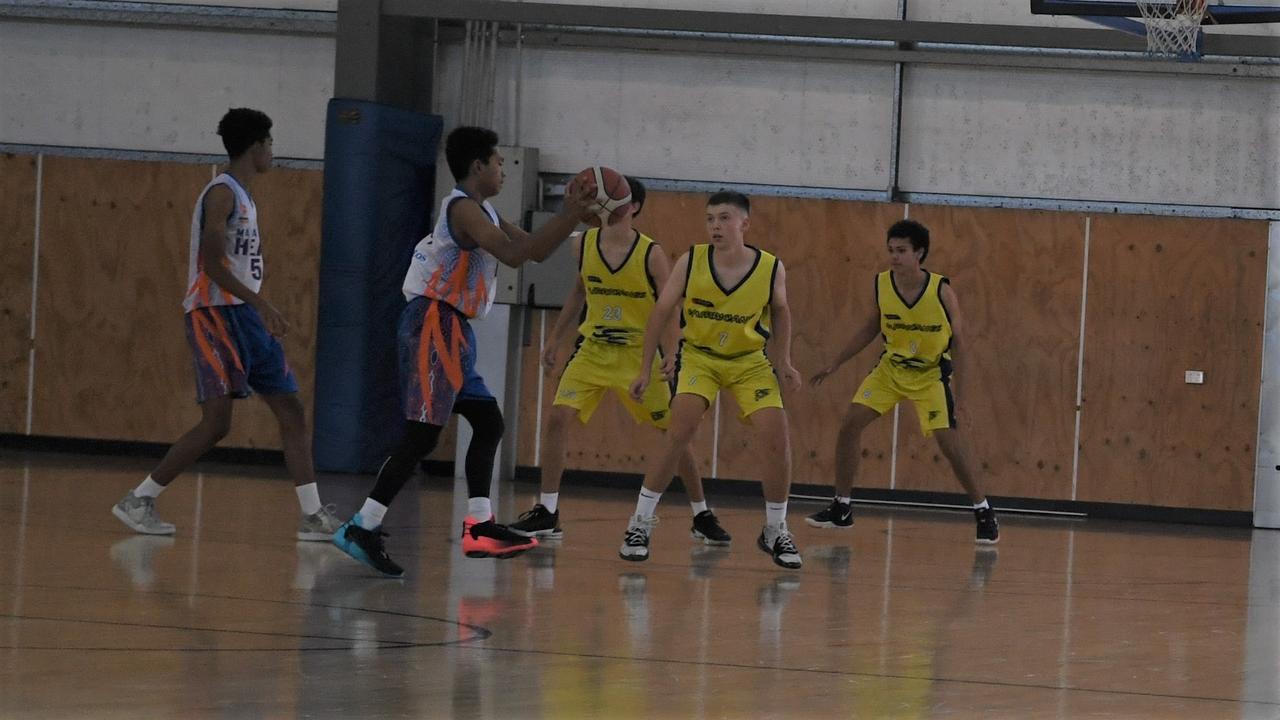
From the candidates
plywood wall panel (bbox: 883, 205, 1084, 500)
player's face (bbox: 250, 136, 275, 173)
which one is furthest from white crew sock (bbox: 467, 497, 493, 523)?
plywood wall panel (bbox: 883, 205, 1084, 500)

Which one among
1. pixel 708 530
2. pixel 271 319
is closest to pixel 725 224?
pixel 708 530

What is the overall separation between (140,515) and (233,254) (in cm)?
131

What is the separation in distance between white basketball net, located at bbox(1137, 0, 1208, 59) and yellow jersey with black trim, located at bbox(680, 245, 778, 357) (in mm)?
3451

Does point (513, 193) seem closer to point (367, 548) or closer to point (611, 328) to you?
point (611, 328)

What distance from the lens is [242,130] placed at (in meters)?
7.81

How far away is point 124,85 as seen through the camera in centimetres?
1346

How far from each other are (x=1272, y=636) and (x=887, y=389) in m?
3.78

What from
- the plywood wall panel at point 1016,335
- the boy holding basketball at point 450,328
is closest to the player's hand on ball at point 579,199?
the boy holding basketball at point 450,328

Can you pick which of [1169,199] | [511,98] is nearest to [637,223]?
[511,98]

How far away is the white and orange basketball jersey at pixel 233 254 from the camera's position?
304 inches

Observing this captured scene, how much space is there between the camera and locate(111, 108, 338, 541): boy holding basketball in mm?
7703

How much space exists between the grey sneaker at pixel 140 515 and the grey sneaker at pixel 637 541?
2.15 metres

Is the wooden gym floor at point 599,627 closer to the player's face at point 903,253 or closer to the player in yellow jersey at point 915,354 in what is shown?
the player in yellow jersey at point 915,354

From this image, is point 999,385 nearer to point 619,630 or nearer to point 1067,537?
point 1067,537
